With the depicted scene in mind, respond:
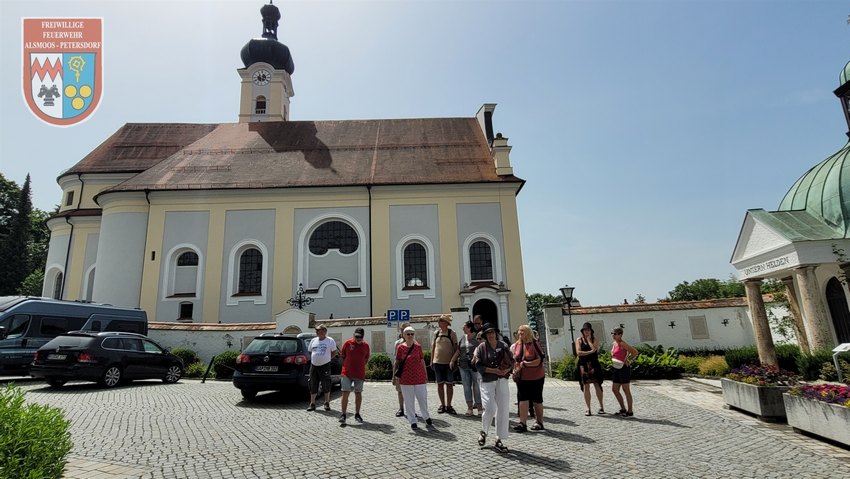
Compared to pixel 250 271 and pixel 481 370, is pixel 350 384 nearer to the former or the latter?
pixel 481 370

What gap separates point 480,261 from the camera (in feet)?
77.9

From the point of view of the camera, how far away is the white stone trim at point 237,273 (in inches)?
888

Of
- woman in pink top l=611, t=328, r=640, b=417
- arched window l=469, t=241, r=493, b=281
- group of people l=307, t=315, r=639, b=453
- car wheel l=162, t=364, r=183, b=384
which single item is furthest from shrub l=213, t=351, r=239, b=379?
arched window l=469, t=241, r=493, b=281

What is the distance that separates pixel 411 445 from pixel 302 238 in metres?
19.2

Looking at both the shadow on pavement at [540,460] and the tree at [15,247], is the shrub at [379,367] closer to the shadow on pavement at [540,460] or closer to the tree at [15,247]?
the shadow on pavement at [540,460]

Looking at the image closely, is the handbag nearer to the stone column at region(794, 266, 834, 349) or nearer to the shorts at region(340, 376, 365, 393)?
the shorts at region(340, 376, 365, 393)

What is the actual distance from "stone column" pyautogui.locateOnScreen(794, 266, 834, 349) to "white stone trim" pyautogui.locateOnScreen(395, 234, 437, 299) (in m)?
14.8

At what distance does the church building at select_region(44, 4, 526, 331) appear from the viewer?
22.6m

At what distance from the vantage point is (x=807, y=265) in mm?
12125

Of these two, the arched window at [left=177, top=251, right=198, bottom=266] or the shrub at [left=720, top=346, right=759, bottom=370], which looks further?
the arched window at [left=177, top=251, right=198, bottom=266]

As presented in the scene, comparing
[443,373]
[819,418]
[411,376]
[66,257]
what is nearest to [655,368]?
[819,418]

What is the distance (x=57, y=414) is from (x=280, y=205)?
20575 millimetres

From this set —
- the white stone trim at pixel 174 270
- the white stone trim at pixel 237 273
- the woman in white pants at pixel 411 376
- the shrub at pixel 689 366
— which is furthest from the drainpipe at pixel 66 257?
the shrub at pixel 689 366

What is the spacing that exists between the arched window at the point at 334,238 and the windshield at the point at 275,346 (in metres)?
14.0
